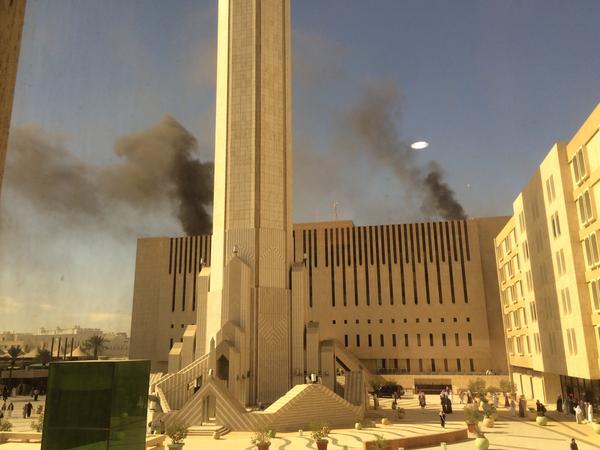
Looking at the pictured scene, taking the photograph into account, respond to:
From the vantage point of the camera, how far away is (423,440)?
21.4 meters

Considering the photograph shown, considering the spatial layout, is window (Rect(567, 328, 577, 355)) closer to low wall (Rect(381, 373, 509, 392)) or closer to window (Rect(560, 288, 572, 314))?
window (Rect(560, 288, 572, 314))

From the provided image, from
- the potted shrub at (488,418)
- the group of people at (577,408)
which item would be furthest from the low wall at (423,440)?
the group of people at (577,408)

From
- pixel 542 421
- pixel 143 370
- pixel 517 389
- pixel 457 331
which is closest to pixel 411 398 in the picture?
pixel 517 389

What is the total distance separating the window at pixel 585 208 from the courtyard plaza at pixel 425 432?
1102 cm

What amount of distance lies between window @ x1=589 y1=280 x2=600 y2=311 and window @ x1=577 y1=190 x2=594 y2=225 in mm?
3334

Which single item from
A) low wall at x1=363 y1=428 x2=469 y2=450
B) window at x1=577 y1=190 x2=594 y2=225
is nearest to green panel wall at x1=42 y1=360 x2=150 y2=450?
low wall at x1=363 y1=428 x2=469 y2=450

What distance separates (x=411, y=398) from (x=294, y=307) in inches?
812

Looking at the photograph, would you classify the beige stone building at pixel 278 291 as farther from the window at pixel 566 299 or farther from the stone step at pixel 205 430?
the window at pixel 566 299

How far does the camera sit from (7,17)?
3.02 meters

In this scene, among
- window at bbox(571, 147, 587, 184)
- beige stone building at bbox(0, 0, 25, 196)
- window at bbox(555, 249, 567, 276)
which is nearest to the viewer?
beige stone building at bbox(0, 0, 25, 196)

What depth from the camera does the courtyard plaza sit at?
2130 centimetres

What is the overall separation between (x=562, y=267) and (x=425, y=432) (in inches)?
534

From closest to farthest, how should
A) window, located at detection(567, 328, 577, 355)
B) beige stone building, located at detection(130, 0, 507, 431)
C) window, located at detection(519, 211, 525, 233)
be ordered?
window, located at detection(567, 328, 577, 355)
beige stone building, located at detection(130, 0, 507, 431)
window, located at detection(519, 211, 525, 233)

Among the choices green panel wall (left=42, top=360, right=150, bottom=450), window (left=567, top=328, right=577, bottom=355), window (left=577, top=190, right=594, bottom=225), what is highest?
window (left=577, top=190, right=594, bottom=225)
